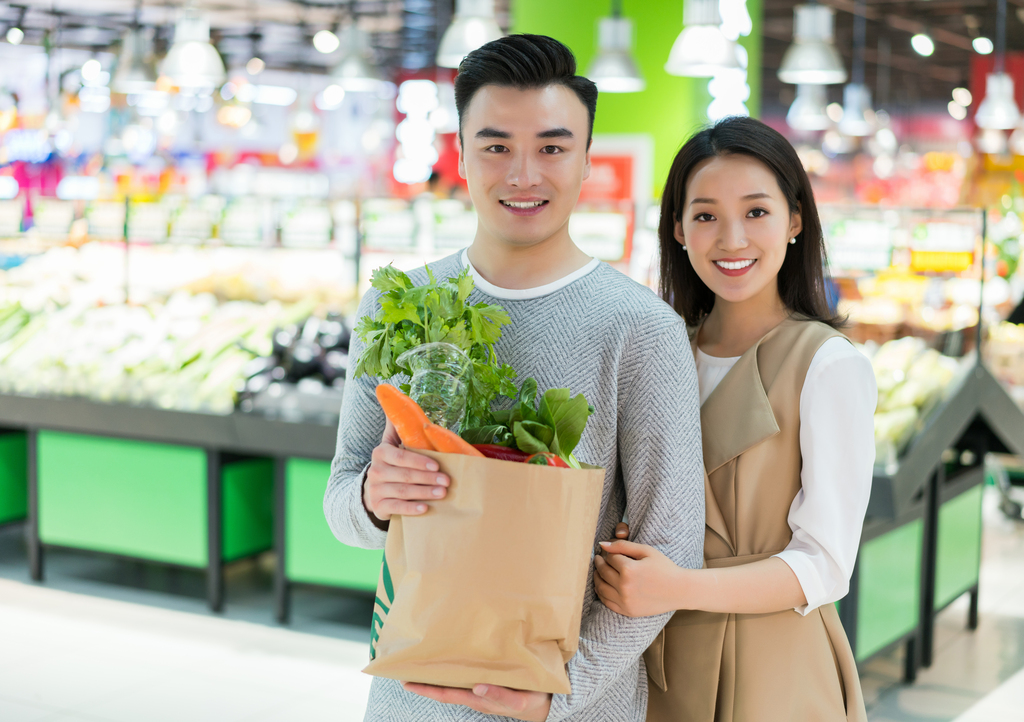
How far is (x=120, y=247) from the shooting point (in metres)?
6.57

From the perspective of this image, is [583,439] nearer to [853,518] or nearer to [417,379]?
[417,379]

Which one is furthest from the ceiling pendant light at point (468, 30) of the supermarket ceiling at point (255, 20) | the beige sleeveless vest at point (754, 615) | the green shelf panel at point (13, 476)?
the supermarket ceiling at point (255, 20)

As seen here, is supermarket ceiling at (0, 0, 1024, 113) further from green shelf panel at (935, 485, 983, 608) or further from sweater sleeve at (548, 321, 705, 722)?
sweater sleeve at (548, 321, 705, 722)

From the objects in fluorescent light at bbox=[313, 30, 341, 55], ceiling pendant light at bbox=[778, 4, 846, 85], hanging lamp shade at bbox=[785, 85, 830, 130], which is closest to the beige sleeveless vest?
ceiling pendant light at bbox=[778, 4, 846, 85]

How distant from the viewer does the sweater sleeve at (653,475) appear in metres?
1.41

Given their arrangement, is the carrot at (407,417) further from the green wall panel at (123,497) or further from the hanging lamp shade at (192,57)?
the hanging lamp shade at (192,57)

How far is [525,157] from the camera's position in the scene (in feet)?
4.80

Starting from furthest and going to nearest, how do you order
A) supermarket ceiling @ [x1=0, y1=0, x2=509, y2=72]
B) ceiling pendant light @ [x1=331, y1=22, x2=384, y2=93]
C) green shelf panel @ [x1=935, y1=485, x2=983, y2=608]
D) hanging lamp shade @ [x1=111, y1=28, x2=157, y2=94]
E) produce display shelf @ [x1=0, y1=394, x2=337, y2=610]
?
supermarket ceiling @ [x1=0, y1=0, x2=509, y2=72]
ceiling pendant light @ [x1=331, y1=22, x2=384, y2=93]
hanging lamp shade @ [x1=111, y1=28, x2=157, y2=94]
produce display shelf @ [x1=0, y1=394, x2=337, y2=610]
green shelf panel @ [x1=935, y1=485, x2=983, y2=608]

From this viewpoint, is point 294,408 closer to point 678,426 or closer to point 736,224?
point 736,224

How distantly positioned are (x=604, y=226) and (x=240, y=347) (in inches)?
74.8

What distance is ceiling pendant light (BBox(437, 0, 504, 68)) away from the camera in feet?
18.5

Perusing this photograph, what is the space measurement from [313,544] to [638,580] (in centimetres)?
319

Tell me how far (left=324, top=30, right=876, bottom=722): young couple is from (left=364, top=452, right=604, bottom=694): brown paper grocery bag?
6 cm

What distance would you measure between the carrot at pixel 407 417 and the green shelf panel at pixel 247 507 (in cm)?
350
